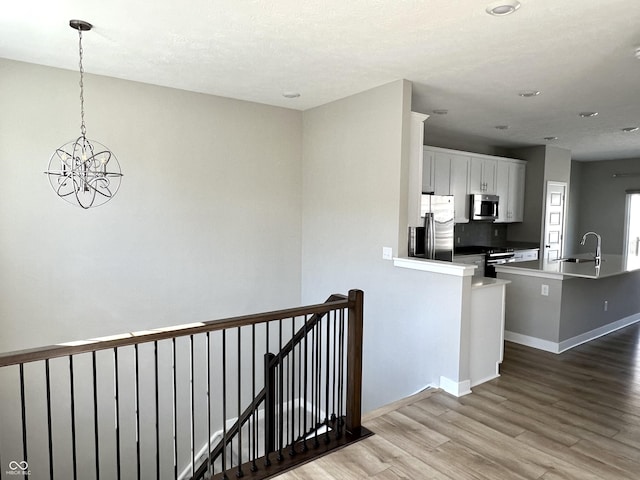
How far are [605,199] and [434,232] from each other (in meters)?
6.21

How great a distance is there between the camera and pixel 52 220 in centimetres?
358

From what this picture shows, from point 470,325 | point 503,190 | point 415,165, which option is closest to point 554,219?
point 503,190

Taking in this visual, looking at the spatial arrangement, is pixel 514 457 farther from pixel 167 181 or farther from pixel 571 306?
pixel 167 181

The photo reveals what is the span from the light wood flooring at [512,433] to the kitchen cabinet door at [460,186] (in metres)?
2.74

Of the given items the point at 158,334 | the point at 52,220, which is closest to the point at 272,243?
the point at 52,220

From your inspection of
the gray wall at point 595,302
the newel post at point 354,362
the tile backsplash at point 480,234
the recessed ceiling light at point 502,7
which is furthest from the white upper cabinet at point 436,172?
the newel post at point 354,362

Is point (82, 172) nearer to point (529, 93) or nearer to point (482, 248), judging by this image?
point (529, 93)

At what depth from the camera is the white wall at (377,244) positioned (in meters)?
3.54

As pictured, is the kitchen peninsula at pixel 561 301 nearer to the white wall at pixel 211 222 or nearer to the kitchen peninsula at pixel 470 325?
the kitchen peninsula at pixel 470 325

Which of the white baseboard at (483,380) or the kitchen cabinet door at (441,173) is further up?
the kitchen cabinet door at (441,173)

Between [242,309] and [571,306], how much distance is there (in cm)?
362

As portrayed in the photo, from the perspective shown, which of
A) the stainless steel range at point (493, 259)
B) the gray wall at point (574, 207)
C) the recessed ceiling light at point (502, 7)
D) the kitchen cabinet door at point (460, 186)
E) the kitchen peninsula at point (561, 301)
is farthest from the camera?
the gray wall at point (574, 207)

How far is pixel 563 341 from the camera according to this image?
4535 millimetres

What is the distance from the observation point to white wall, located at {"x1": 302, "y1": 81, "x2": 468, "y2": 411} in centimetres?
354
